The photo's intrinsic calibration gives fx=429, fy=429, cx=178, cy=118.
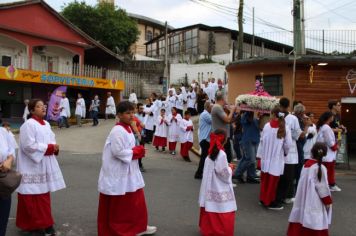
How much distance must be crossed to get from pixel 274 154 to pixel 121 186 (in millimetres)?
3102

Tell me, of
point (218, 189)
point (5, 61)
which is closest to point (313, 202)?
point (218, 189)

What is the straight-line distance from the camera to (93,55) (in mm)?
30531

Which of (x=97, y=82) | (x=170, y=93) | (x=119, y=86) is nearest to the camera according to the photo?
(x=170, y=93)

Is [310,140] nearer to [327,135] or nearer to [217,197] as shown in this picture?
[327,135]

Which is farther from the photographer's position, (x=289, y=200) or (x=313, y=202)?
(x=289, y=200)

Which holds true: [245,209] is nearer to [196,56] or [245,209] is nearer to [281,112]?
[281,112]

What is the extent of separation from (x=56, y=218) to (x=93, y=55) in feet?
82.4

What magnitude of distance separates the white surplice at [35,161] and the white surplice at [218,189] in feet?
6.66

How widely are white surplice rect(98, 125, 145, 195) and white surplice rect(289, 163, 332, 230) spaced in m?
2.14

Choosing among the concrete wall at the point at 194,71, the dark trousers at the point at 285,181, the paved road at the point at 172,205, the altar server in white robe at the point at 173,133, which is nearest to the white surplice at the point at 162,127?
the altar server in white robe at the point at 173,133

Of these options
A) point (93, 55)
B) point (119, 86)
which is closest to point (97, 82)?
point (119, 86)

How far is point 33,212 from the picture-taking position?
18.4ft

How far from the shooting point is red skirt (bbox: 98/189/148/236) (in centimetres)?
545

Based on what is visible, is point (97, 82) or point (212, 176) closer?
point (212, 176)
